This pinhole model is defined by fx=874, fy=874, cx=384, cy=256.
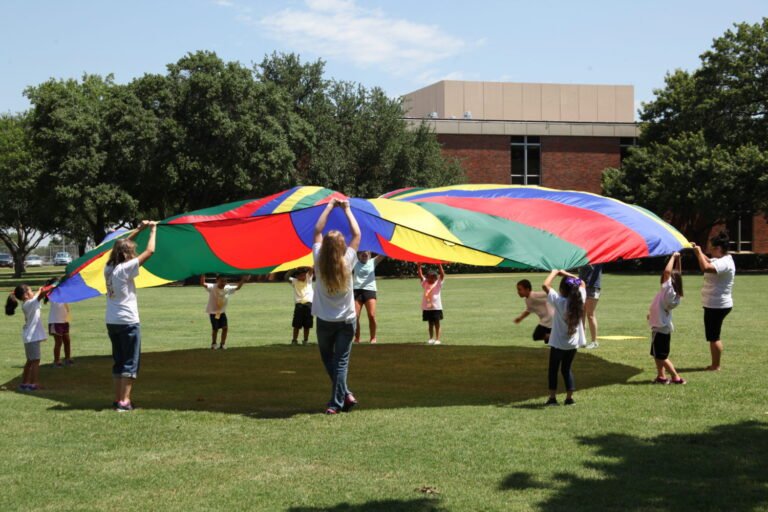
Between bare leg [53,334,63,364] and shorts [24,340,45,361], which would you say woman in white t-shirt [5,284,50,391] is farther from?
bare leg [53,334,63,364]

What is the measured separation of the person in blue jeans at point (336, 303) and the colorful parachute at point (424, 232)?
1.44 meters

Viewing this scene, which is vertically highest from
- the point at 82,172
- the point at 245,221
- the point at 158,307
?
the point at 82,172

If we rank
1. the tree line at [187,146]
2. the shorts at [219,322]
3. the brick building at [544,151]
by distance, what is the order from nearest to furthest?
the shorts at [219,322], the tree line at [187,146], the brick building at [544,151]

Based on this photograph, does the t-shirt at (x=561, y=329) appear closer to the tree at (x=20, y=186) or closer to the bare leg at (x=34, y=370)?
the bare leg at (x=34, y=370)

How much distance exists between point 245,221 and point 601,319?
32.0 feet

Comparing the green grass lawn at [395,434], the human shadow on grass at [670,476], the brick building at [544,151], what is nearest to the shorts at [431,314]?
the green grass lawn at [395,434]

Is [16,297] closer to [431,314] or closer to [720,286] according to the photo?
[431,314]

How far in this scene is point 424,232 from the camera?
8969 mm

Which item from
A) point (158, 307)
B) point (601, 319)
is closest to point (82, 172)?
point (158, 307)

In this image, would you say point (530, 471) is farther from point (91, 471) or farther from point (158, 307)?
point (158, 307)

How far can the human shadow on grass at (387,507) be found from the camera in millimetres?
5070

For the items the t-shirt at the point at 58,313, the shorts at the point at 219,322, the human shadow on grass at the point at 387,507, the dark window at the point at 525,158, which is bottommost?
the human shadow on grass at the point at 387,507

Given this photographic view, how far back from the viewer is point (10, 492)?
18.2 ft

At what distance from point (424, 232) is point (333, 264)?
1.64m
